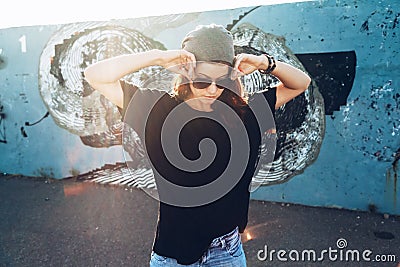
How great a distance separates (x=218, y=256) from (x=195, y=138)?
465 millimetres

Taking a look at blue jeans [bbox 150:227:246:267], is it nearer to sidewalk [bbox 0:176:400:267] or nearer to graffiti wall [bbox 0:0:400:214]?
sidewalk [bbox 0:176:400:267]

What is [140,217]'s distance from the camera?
408 centimetres

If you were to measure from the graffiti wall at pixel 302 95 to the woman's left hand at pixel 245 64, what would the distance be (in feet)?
9.01

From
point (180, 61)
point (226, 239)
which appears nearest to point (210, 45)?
point (180, 61)

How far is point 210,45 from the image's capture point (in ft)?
4.46

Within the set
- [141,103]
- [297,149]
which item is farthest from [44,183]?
[141,103]

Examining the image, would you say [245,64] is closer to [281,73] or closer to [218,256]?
[281,73]

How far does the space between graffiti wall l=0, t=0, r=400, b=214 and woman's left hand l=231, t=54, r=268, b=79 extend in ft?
9.01

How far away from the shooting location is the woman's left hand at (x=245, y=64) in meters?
Answer: 1.44

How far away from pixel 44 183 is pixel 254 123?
468cm

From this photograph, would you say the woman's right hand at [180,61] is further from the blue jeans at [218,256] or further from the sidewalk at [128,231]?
the sidewalk at [128,231]

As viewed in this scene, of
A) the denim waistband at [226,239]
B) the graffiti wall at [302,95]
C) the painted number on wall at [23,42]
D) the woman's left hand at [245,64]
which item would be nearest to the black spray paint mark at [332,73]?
the graffiti wall at [302,95]

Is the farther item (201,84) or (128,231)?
(128,231)

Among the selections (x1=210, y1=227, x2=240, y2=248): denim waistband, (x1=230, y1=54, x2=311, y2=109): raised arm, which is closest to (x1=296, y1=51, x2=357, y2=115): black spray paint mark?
(x1=230, y1=54, x2=311, y2=109): raised arm
